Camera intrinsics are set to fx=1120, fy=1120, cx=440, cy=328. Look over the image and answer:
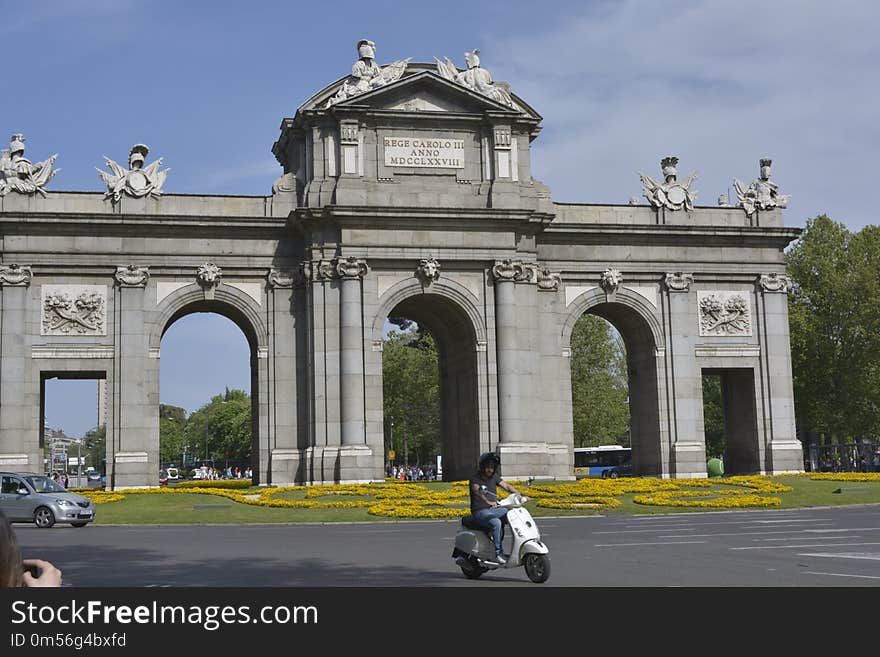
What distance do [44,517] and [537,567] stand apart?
2319cm

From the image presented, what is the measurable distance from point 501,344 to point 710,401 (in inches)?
1774

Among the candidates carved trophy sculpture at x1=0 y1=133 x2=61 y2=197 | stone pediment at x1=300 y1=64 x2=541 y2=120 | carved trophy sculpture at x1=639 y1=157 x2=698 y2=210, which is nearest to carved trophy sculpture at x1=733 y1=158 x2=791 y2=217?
carved trophy sculpture at x1=639 y1=157 x2=698 y2=210

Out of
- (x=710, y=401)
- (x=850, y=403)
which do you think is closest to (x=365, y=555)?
(x=850, y=403)

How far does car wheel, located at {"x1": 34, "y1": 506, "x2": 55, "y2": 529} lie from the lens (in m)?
35.7

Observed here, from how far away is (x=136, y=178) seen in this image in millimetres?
52812

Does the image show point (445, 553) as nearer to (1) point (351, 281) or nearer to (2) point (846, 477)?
(1) point (351, 281)

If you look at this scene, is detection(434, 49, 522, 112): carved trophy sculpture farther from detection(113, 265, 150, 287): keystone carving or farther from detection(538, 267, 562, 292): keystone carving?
detection(113, 265, 150, 287): keystone carving

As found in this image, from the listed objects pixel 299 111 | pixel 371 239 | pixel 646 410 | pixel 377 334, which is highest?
pixel 299 111

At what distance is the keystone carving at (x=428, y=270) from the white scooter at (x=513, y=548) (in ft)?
111

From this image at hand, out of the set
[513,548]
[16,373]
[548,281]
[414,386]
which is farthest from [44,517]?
[414,386]

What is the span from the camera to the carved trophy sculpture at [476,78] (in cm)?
5462

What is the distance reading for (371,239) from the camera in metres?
51.9

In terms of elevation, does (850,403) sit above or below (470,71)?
below
